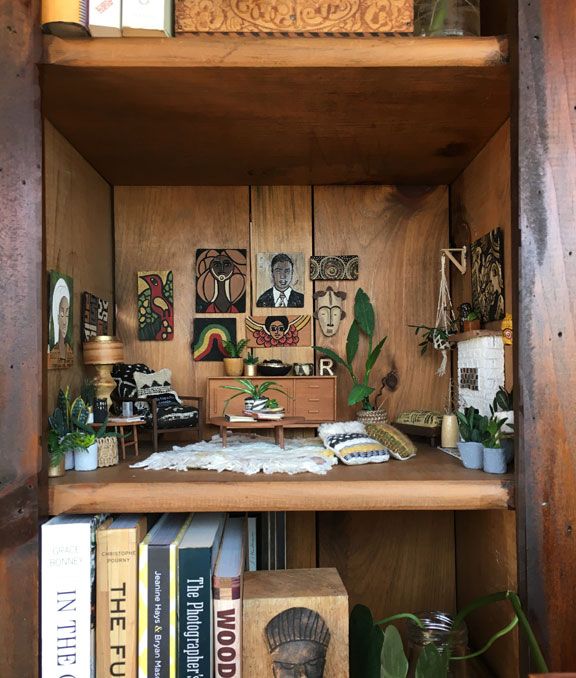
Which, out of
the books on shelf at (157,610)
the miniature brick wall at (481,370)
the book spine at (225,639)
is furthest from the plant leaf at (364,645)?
the miniature brick wall at (481,370)

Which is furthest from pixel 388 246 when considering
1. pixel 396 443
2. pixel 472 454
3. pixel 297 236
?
pixel 472 454

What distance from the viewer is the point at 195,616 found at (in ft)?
3.44

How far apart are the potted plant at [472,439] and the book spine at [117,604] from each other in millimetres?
669

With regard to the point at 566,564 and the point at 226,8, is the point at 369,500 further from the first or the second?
the point at 226,8

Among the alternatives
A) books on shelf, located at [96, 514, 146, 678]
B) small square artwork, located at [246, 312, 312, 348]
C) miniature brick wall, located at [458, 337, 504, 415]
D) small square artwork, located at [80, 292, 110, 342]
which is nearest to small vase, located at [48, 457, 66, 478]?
books on shelf, located at [96, 514, 146, 678]

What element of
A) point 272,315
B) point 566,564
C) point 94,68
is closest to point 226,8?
point 94,68

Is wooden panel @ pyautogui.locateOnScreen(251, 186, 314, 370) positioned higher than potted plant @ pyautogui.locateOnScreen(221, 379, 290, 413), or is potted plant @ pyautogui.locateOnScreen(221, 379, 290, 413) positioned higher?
wooden panel @ pyautogui.locateOnScreen(251, 186, 314, 370)

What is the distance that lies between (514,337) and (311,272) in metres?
0.85

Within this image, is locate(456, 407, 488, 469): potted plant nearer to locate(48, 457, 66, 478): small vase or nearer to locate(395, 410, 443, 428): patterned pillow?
locate(395, 410, 443, 428): patterned pillow

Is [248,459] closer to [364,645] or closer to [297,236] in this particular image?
[364,645]

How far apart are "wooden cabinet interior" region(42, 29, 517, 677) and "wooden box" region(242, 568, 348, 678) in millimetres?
180

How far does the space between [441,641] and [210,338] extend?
3.35 ft

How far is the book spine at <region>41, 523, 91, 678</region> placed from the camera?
1.01 metres

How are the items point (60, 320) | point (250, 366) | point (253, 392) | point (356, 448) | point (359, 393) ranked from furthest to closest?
point (250, 366)
point (359, 393)
point (253, 392)
point (60, 320)
point (356, 448)
